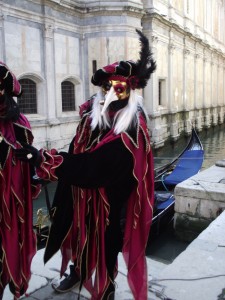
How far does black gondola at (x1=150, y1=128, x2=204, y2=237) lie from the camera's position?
18.6 feet

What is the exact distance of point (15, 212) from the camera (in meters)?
2.09

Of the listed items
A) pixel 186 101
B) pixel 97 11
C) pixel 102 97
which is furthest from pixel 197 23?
pixel 102 97

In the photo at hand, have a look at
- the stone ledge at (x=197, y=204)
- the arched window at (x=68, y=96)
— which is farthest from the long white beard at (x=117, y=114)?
the arched window at (x=68, y=96)

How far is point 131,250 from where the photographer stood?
7.13ft

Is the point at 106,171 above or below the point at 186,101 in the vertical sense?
below

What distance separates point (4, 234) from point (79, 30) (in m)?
9.79

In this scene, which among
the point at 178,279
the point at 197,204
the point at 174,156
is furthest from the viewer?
the point at 174,156

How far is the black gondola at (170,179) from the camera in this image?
5.68m

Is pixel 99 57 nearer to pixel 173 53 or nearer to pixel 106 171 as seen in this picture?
pixel 173 53

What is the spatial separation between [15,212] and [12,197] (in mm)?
92

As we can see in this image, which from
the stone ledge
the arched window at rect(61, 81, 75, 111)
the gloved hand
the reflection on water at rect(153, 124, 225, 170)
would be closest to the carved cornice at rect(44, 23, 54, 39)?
the arched window at rect(61, 81, 75, 111)

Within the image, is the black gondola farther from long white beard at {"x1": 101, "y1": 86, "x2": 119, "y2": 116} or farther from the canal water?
long white beard at {"x1": 101, "y1": 86, "x2": 119, "y2": 116}

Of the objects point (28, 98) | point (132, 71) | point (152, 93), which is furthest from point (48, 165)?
point (152, 93)

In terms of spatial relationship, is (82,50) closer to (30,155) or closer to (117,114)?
(117,114)
